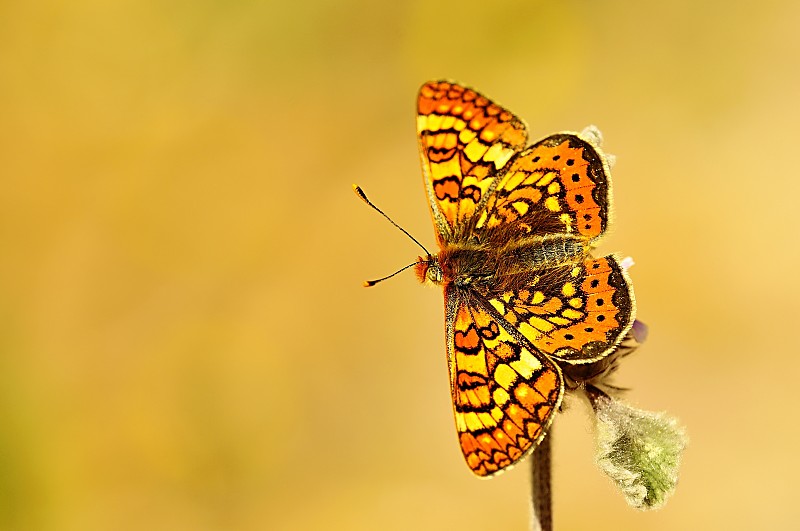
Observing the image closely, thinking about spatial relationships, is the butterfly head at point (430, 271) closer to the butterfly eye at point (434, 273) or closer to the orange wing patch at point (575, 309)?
the butterfly eye at point (434, 273)

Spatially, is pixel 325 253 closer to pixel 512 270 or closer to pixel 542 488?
pixel 512 270

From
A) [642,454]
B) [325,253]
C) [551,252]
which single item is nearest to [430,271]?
[551,252]

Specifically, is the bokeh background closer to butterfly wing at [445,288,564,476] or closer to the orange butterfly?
the orange butterfly

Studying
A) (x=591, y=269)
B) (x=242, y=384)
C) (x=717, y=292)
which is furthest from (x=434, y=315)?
(x=591, y=269)

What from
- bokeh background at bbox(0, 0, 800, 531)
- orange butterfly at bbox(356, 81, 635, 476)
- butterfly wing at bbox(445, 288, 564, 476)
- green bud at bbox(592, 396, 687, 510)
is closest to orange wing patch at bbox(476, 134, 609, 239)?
orange butterfly at bbox(356, 81, 635, 476)

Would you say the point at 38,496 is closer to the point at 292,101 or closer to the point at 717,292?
the point at 292,101

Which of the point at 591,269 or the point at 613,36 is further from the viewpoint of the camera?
the point at 613,36
